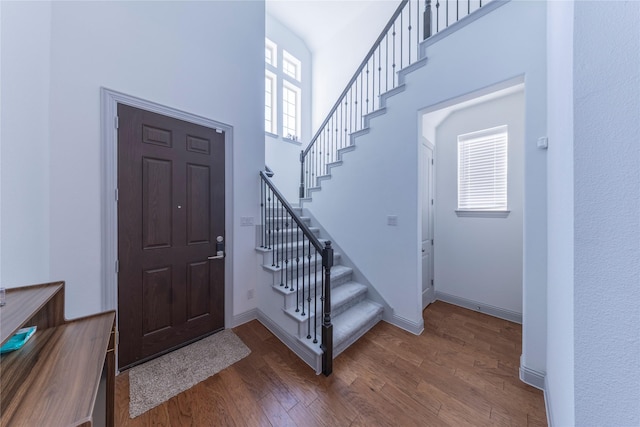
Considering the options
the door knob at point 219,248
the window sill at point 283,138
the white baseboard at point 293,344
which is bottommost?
the white baseboard at point 293,344

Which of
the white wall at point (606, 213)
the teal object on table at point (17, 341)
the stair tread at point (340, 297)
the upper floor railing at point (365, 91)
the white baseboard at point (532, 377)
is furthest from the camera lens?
the upper floor railing at point (365, 91)

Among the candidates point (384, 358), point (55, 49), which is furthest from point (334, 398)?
point (55, 49)

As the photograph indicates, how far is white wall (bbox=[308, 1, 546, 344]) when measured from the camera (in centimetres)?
167

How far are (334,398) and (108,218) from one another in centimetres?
219

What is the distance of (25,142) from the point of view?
1.41 m

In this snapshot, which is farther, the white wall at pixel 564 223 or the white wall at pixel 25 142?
the white wall at pixel 25 142

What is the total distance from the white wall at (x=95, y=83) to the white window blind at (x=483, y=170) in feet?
10.1

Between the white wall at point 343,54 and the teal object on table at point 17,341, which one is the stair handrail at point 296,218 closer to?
the teal object on table at point 17,341

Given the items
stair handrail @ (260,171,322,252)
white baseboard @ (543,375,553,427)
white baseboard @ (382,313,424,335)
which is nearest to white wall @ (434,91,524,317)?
white baseboard @ (382,313,424,335)

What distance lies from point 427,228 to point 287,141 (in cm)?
315

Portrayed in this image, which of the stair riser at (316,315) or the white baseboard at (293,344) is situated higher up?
the stair riser at (316,315)

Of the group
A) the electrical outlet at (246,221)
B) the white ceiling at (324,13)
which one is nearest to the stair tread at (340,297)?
the electrical outlet at (246,221)

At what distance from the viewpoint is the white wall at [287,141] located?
4.30 m

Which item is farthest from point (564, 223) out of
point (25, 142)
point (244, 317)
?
point (25, 142)
